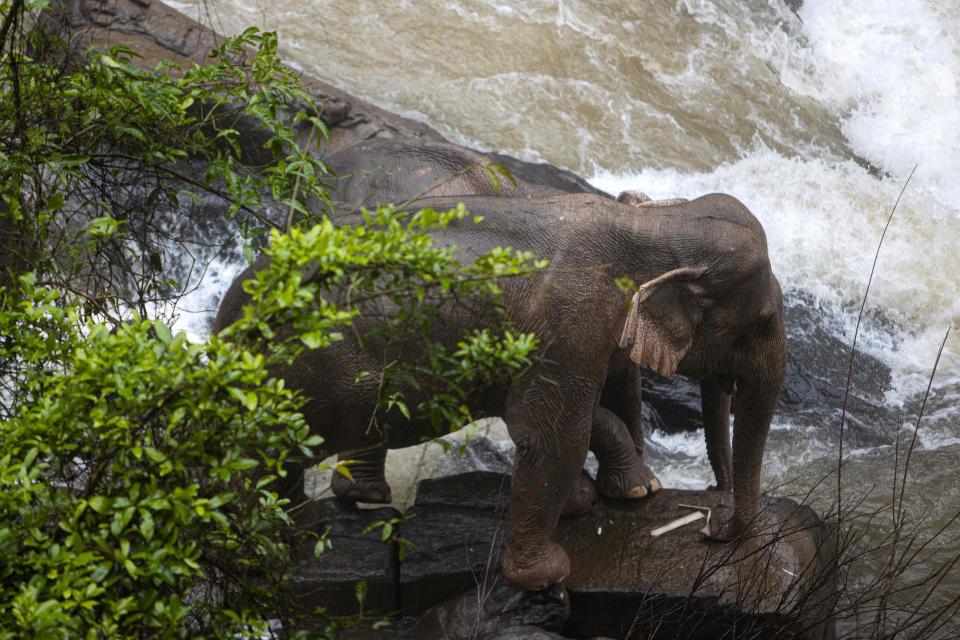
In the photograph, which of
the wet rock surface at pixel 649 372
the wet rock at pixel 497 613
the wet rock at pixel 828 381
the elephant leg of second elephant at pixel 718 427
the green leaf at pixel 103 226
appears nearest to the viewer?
the green leaf at pixel 103 226

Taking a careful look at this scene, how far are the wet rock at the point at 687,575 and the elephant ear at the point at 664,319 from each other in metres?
0.84

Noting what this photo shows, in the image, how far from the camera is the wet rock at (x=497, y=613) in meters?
4.84

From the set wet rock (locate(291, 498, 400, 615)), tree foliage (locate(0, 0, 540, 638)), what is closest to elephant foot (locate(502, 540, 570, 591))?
wet rock (locate(291, 498, 400, 615))

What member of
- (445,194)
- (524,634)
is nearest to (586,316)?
(445,194)

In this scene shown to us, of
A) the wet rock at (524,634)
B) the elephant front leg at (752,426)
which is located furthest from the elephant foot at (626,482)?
the wet rock at (524,634)

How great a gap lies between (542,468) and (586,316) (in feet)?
2.22

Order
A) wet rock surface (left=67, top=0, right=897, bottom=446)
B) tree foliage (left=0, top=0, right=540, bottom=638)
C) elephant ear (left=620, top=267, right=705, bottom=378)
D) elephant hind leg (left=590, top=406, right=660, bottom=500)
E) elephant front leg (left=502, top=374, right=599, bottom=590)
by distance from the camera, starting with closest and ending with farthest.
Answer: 1. tree foliage (left=0, top=0, right=540, bottom=638)
2. elephant ear (left=620, top=267, right=705, bottom=378)
3. elephant front leg (left=502, top=374, right=599, bottom=590)
4. elephant hind leg (left=590, top=406, right=660, bottom=500)
5. wet rock surface (left=67, top=0, right=897, bottom=446)

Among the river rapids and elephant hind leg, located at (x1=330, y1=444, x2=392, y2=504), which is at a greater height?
the river rapids

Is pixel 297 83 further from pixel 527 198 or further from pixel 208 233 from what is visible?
pixel 208 233

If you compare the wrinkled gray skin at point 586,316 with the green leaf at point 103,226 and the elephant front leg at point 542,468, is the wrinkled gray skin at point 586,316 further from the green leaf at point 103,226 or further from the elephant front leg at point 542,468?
the green leaf at point 103,226

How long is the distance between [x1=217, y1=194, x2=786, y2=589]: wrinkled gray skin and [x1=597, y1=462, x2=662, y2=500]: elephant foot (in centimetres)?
82

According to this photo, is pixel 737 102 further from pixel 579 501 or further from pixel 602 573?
pixel 602 573

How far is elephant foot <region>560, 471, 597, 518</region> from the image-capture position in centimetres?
544

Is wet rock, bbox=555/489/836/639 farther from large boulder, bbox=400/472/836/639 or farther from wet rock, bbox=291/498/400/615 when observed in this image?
wet rock, bbox=291/498/400/615
